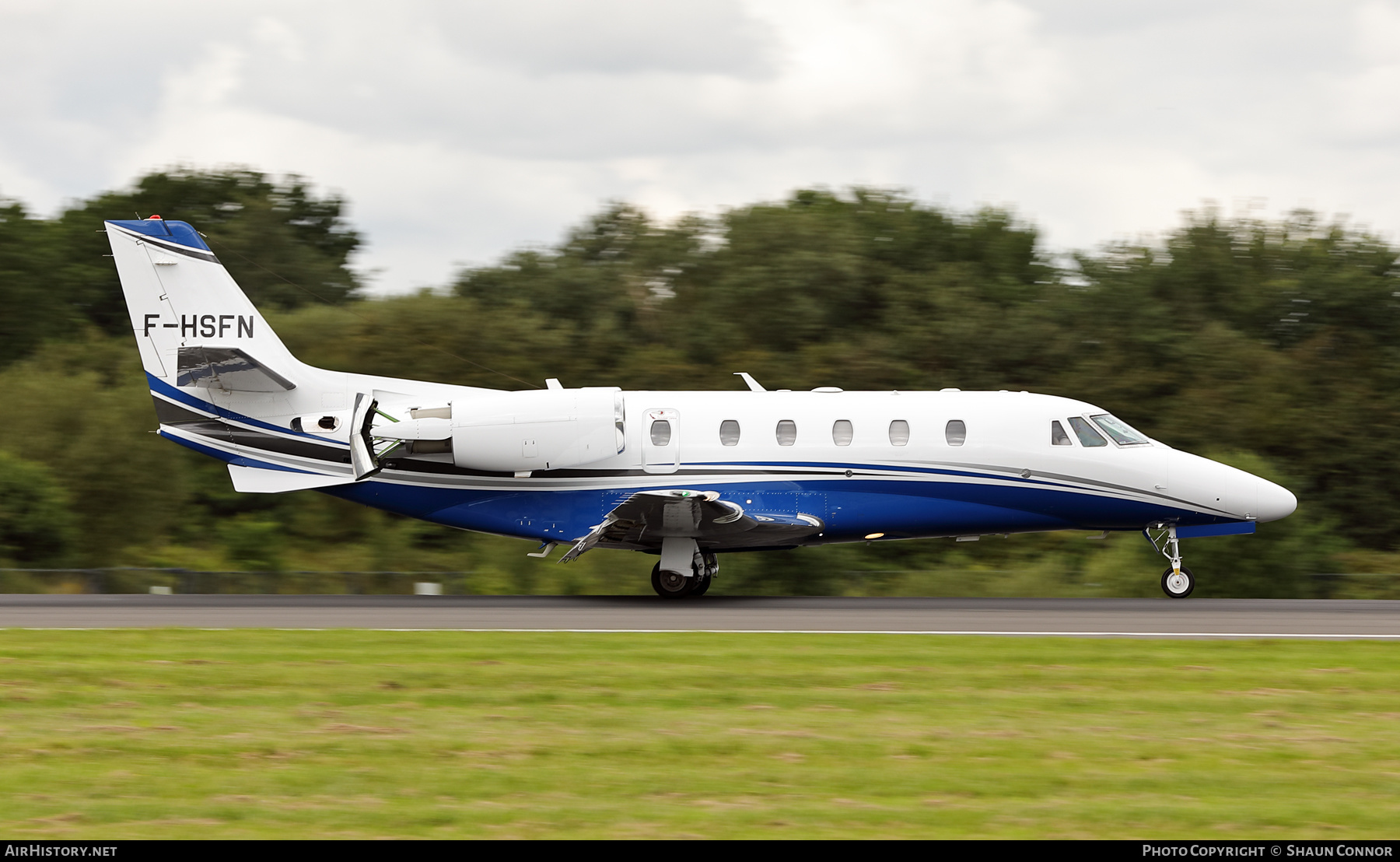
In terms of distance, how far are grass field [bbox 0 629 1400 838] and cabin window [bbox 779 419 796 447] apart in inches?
223

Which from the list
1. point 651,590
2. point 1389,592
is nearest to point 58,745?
point 651,590

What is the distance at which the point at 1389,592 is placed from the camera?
2264 centimetres

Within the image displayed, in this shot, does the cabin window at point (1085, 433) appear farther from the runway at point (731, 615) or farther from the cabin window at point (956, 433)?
the runway at point (731, 615)

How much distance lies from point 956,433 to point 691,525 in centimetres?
400

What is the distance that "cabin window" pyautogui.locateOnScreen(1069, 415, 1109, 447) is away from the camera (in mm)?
19828

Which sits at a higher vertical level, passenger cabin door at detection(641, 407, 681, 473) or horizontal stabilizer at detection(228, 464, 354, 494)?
passenger cabin door at detection(641, 407, 681, 473)

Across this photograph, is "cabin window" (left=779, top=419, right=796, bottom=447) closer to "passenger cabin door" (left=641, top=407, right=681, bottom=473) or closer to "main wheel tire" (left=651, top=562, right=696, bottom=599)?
"passenger cabin door" (left=641, top=407, right=681, bottom=473)

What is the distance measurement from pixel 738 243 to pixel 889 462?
1816 centimetres

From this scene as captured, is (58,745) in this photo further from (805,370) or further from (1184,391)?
(1184,391)

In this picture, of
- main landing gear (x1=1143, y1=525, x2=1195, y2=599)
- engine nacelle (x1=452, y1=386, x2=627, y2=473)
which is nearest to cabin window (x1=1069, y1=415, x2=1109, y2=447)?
main landing gear (x1=1143, y1=525, x2=1195, y2=599)

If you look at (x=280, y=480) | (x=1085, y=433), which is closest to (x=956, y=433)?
(x=1085, y=433)

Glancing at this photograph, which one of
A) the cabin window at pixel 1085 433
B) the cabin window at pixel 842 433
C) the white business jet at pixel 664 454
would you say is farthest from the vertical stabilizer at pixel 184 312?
the cabin window at pixel 1085 433

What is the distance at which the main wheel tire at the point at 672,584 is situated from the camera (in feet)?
64.3

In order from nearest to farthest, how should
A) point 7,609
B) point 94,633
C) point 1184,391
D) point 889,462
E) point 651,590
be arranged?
point 94,633 < point 7,609 < point 889,462 < point 651,590 < point 1184,391
